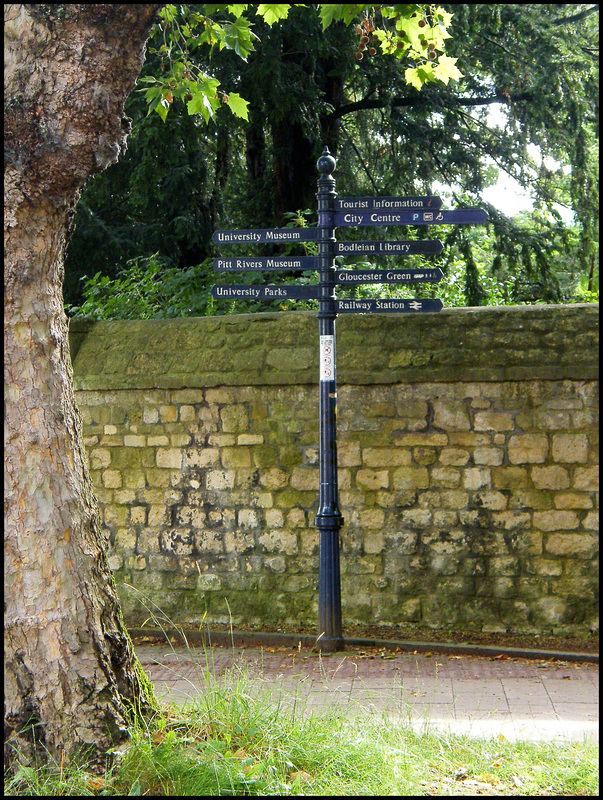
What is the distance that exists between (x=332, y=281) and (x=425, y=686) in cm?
291

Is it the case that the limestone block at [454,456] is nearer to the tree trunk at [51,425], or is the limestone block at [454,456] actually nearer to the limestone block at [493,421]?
the limestone block at [493,421]

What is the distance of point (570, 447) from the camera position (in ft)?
21.2

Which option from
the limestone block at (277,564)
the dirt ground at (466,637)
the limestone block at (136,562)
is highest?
the limestone block at (277,564)

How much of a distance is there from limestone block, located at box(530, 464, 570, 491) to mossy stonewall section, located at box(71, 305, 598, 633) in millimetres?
11

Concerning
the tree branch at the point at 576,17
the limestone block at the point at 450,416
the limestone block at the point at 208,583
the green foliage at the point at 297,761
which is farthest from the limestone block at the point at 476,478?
the tree branch at the point at 576,17

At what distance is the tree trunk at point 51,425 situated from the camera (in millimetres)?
3760

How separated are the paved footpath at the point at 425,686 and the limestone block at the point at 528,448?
1440 mm

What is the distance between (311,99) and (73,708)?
28.2 feet

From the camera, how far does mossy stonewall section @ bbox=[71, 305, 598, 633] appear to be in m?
6.46

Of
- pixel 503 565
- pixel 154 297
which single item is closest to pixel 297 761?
pixel 503 565

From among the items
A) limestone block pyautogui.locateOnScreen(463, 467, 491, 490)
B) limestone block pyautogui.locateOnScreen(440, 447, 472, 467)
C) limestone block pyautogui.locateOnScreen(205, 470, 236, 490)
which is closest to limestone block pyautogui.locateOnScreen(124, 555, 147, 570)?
limestone block pyautogui.locateOnScreen(205, 470, 236, 490)

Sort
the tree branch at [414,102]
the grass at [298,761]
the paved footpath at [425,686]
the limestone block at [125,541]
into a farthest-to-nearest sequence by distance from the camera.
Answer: the tree branch at [414,102]
the limestone block at [125,541]
the paved footpath at [425,686]
the grass at [298,761]

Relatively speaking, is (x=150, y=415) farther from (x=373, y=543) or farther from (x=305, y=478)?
(x=373, y=543)

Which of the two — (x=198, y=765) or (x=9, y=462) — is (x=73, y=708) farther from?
(x=9, y=462)
